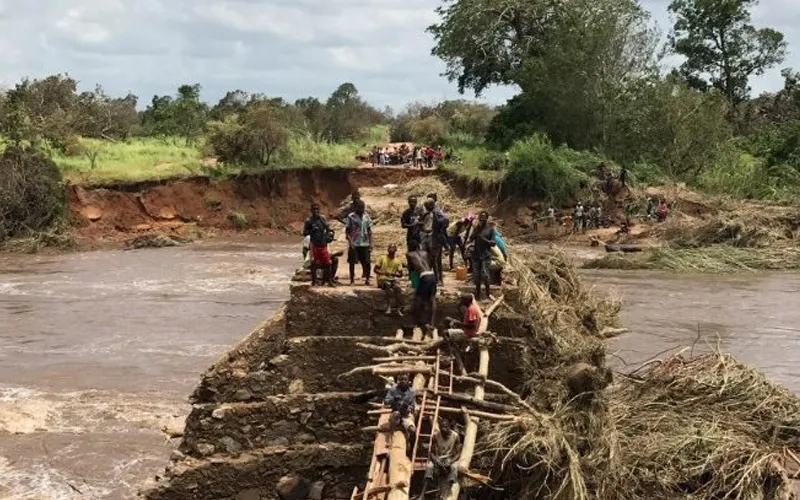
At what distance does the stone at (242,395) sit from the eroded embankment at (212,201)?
32.4 meters

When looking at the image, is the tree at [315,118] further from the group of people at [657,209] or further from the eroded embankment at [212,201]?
the group of people at [657,209]

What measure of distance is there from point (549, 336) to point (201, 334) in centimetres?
1199

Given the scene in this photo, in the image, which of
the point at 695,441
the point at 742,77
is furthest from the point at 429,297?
the point at 742,77

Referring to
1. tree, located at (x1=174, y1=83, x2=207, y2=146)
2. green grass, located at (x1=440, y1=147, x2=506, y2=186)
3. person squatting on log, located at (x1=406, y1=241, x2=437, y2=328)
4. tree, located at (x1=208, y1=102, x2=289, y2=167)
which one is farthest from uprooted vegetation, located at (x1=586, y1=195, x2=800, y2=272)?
tree, located at (x1=174, y1=83, x2=207, y2=146)

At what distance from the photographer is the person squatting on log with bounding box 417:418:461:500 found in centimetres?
816

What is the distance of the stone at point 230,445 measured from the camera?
10453 mm

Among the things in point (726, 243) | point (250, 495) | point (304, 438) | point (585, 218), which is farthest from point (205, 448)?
point (585, 218)

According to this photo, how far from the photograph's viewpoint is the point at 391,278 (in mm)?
12781

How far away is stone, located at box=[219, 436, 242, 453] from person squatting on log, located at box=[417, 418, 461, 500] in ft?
8.79

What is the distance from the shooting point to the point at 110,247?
41.3 metres

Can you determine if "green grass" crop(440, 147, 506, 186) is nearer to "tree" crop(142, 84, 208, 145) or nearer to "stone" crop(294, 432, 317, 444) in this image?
"tree" crop(142, 84, 208, 145)

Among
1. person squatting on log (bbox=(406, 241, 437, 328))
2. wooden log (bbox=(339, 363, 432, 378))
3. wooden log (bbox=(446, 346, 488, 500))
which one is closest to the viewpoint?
wooden log (bbox=(446, 346, 488, 500))

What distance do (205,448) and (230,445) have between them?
28 centimetres

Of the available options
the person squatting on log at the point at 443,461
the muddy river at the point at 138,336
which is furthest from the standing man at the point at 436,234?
the person squatting on log at the point at 443,461
